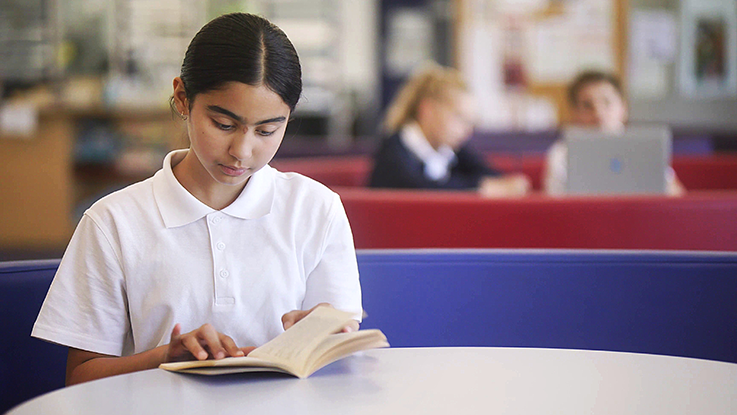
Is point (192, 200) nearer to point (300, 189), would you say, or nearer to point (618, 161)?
point (300, 189)

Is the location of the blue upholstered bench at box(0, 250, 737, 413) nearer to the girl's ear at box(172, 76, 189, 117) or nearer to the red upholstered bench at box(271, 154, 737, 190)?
the girl's ear at box(172, 76, 189, 117)

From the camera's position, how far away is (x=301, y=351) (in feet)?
3.27

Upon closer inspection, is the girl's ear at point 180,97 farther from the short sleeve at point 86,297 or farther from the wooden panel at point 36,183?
the wooden panel at point 36,183

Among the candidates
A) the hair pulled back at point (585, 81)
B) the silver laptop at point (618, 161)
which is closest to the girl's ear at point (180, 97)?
the silver laptop at point (618, 161)

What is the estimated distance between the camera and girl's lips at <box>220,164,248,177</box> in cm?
119

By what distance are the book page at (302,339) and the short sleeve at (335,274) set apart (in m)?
0.18

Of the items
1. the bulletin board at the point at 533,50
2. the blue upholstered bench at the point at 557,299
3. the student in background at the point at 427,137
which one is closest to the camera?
the blue upholstered bench at the point at 557,299

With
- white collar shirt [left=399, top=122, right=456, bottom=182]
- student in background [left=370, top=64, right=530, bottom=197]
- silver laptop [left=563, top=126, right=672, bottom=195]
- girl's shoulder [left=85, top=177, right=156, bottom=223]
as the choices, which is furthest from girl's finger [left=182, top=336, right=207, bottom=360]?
white collar shirt [left=399, top=122, right=456, bottom=182]

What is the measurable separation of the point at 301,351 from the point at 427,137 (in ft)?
9.15

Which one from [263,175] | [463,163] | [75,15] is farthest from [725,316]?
[75,15]

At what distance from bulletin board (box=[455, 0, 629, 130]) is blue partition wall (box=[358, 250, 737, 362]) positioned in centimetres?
616

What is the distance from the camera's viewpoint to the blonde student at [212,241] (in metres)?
1.16

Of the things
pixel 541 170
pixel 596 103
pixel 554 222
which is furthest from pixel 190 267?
pixel 541 170

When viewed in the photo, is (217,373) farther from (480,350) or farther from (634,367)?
(634,367)
